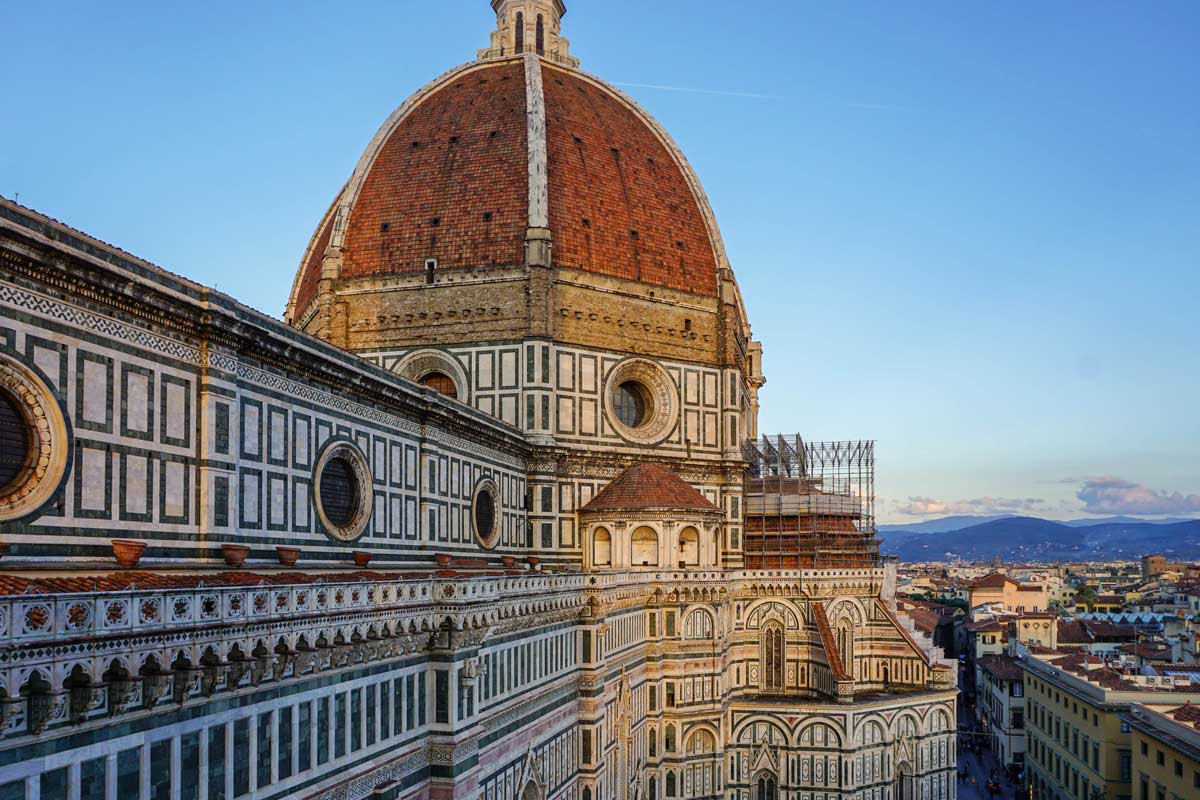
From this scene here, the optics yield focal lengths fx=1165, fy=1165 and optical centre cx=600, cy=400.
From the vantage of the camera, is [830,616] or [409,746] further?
[830,616]

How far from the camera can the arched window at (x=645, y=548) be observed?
4612 cm

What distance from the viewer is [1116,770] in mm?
48969

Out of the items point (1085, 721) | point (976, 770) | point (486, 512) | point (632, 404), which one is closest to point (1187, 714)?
point (1085, 721)

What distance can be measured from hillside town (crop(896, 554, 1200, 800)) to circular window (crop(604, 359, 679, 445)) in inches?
705

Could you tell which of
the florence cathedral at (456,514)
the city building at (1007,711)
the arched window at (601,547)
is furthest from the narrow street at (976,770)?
the arched window at (601,547)

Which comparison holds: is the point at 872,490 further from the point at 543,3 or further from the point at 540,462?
the point at 543,3

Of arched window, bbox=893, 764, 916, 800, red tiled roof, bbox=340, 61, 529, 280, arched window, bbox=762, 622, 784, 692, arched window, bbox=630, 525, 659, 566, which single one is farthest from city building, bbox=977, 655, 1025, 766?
red tiled roof, bbox=340, 61, 529, 280

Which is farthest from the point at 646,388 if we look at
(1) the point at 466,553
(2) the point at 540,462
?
(1) the point at 466,553

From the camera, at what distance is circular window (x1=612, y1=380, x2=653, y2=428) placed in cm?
4925

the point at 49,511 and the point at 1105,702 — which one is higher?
the point at 49,511

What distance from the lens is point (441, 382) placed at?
155 ft

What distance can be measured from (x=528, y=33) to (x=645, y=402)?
1978 cm

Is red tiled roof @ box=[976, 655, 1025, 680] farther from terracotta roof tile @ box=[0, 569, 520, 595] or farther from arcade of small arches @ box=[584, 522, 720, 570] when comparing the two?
terracotta roof tile @ box=[0, 569, 520, 595]

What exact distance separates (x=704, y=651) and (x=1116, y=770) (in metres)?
18.5
